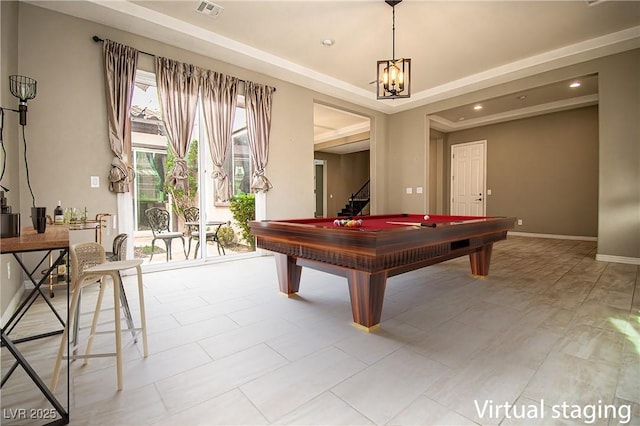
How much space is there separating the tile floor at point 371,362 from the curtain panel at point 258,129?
2.20 metres

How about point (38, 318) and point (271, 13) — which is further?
point (271, 13)

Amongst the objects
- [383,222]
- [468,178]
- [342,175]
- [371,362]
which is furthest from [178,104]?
[342,175]

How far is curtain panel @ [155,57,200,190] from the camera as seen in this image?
3854 mm

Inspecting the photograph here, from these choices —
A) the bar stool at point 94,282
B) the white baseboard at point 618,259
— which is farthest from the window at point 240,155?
the white baseboard at point 618,259

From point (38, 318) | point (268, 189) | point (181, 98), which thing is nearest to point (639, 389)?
point (38, 318)

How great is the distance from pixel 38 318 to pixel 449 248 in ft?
11.4

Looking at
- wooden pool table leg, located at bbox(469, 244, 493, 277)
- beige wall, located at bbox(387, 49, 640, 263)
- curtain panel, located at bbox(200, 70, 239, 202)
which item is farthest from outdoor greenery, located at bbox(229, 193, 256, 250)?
beige wall, located at bbox(387, 49, 640, 263)

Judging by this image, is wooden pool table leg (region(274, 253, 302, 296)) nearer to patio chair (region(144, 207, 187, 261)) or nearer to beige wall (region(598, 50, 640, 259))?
patio chair (region(144, 207, 187, 261))

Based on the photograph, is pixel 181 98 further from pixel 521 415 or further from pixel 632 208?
pixel 632 208

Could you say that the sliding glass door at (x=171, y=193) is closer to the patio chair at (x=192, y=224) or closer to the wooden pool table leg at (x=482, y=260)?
the patio chair at (x=192, y=224)

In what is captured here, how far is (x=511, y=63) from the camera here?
196 inches

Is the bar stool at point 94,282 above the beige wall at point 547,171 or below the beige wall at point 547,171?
below

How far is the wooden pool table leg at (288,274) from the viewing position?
285 cm

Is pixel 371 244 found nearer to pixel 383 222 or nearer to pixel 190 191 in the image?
pixel 383 222
